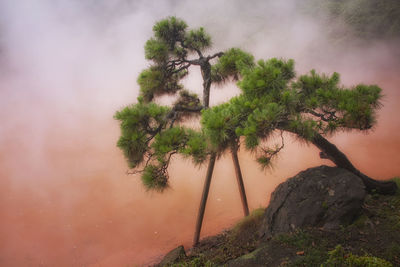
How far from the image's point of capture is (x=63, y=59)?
5.49 m

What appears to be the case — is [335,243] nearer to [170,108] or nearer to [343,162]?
[343,162]

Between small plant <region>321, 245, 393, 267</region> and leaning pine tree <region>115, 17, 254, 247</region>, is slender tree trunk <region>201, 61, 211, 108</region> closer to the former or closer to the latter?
leaning pine tree <region>115, 17, 254, 247</region>

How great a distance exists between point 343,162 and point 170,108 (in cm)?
125

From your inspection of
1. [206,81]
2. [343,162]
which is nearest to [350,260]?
Answer: [343,162]

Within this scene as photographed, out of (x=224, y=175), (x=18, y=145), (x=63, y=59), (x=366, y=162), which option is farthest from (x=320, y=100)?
(x=63, y=59)

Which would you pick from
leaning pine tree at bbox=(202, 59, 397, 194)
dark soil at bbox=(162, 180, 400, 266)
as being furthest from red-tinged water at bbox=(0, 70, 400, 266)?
leaning pine tree at bbox=(202, 59, 397, 194)

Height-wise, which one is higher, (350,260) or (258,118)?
(258,118)

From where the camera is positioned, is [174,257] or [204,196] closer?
[174,257]

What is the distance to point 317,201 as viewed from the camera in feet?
5.35

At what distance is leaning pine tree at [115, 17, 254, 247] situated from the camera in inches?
57.6

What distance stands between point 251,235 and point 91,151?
9.68 ft

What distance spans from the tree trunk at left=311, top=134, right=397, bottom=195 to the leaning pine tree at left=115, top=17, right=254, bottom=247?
22.9 inches

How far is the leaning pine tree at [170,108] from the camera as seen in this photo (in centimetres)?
146

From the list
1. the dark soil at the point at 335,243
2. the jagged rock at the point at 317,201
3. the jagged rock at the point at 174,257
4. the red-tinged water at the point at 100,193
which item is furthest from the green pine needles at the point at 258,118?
the red-tinged water at the point at 100,193
